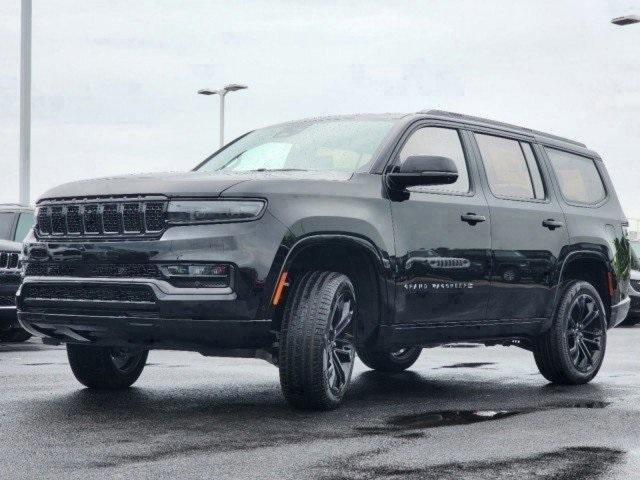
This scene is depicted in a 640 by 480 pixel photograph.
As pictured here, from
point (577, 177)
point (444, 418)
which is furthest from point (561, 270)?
point (444, 418)

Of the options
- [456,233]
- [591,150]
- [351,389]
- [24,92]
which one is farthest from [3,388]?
[24,92]

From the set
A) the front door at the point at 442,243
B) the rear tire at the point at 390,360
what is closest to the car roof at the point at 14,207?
the rear tire at the point at 390,360

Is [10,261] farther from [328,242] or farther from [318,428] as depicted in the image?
[318,428]

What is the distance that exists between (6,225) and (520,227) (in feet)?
24.2

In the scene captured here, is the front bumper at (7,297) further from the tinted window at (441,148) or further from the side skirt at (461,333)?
the tinted window at (441,148)

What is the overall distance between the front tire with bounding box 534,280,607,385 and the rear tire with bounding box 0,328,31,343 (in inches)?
289

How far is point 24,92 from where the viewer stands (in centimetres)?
2419

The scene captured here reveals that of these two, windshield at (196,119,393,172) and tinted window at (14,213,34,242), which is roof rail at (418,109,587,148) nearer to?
windshield at (196,119,393,172)

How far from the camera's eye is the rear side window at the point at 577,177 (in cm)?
970

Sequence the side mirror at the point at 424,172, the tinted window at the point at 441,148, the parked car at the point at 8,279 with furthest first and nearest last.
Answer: the parked car at the point at 8,279 < the tinted window at the point at 441,148 < the side mirror at the point at 424,172

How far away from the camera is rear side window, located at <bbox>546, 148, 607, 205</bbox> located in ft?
31.8

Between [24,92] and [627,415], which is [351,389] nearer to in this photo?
[627,415]

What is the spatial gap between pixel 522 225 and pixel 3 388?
3.87 m

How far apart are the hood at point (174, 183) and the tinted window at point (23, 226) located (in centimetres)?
679
